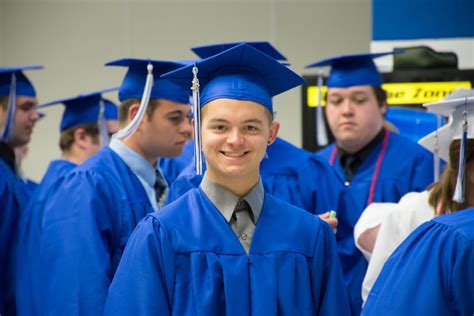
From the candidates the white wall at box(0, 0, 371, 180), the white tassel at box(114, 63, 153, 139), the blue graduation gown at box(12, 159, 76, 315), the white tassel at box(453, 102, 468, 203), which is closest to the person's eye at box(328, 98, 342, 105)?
the white tassel at box(114, 63, 153, 139)

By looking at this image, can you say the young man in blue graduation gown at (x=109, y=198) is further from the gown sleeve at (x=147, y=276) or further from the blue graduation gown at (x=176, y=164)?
the gown sleeve at (x=147, y=276)

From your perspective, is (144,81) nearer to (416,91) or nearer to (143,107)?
(143,107)

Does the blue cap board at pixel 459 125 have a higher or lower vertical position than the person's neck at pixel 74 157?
higher

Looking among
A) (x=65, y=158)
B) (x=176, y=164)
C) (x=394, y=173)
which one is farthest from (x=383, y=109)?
(x=65, y=158)

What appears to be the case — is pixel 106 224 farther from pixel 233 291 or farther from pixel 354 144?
pixel 354 144

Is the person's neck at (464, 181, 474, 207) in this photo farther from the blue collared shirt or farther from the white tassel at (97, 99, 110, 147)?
the white tassel at (97, 99, 110, 147)

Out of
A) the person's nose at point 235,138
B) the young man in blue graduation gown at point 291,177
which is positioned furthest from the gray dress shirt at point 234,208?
the young man in blue graduation gown at point 291,177

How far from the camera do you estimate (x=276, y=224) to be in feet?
7.64

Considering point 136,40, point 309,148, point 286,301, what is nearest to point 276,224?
point 286,301

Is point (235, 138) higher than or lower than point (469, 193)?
higher

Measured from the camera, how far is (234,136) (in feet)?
7.36

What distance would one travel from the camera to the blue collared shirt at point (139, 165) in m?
3.41

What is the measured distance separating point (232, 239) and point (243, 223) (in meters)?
0.09

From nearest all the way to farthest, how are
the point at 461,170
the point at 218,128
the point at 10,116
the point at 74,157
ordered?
the point at 218,128
the point at 461,170
the point at 10,116
the point at 74,157
